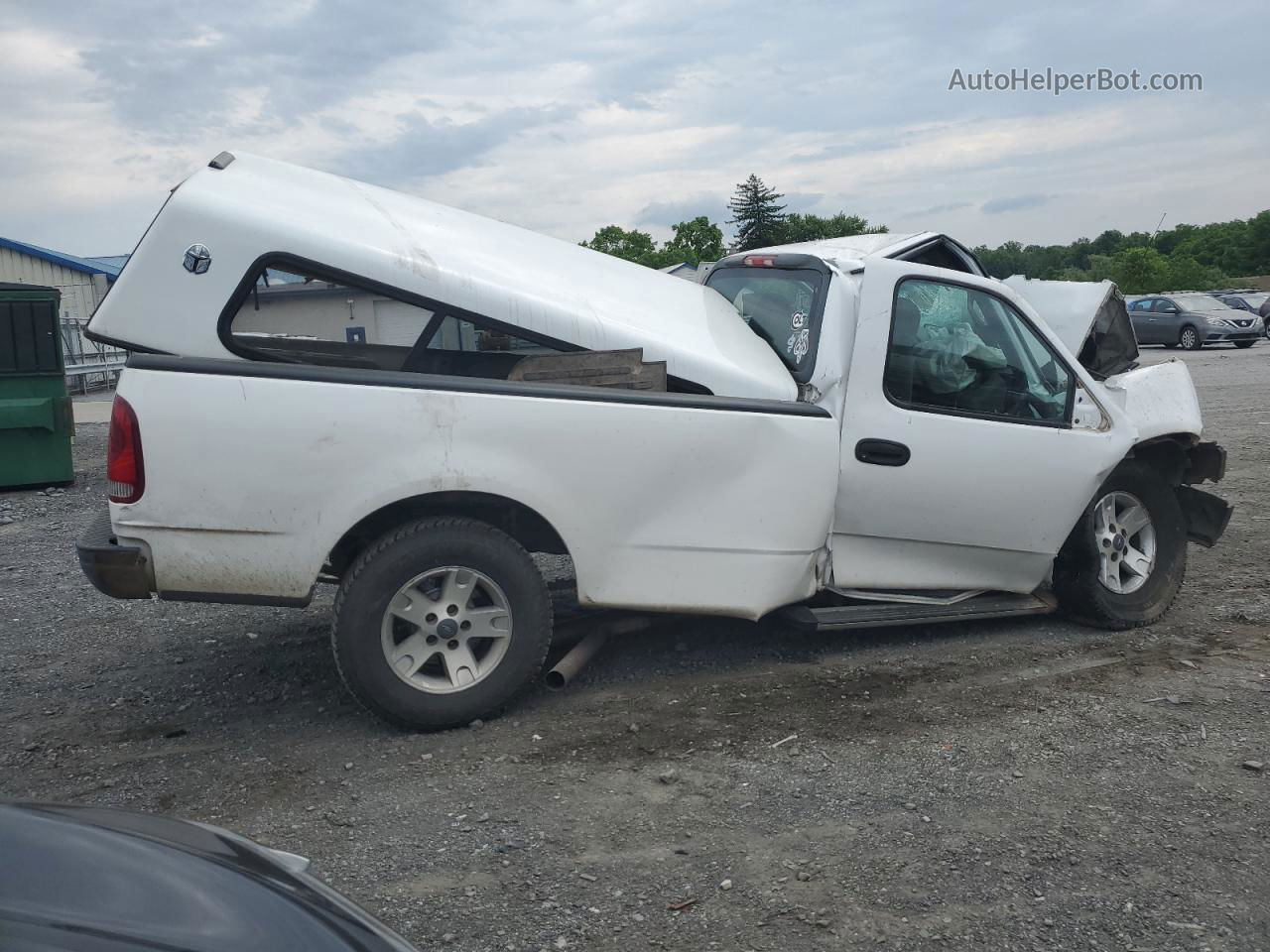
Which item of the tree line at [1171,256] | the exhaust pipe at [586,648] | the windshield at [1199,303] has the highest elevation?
the tree line at [1171,256]

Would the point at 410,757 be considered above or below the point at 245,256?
below

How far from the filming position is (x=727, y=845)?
3.36 metres

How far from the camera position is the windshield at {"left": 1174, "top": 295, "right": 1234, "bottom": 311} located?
28562 millimetres

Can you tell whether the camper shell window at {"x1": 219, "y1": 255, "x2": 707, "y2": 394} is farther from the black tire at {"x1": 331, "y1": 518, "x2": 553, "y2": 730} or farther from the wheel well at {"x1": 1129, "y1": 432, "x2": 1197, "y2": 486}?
the wheel well at {"x1": 1129, "y1": 432, "x2": 1197, "y2": 486}

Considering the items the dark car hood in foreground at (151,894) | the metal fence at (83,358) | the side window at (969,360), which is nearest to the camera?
the dark car hood in foreground at (151,894)

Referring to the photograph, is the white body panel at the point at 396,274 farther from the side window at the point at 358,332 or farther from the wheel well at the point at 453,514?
the wheel well at the point at 453,514

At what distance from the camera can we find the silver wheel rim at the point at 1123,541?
17.9ft

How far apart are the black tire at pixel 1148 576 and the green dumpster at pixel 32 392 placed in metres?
8.53

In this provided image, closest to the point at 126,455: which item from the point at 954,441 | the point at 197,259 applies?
the point at 197,259

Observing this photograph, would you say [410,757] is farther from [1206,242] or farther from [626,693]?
[1206,242]

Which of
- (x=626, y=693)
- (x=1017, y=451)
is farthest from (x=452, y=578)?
(x=1017, y=451)

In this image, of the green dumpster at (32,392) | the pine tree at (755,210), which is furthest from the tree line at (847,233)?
the green dumpster at (32,392)

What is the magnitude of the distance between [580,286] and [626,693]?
5.63 ft

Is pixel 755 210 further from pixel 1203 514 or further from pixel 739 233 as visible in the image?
pixel 1203 514
